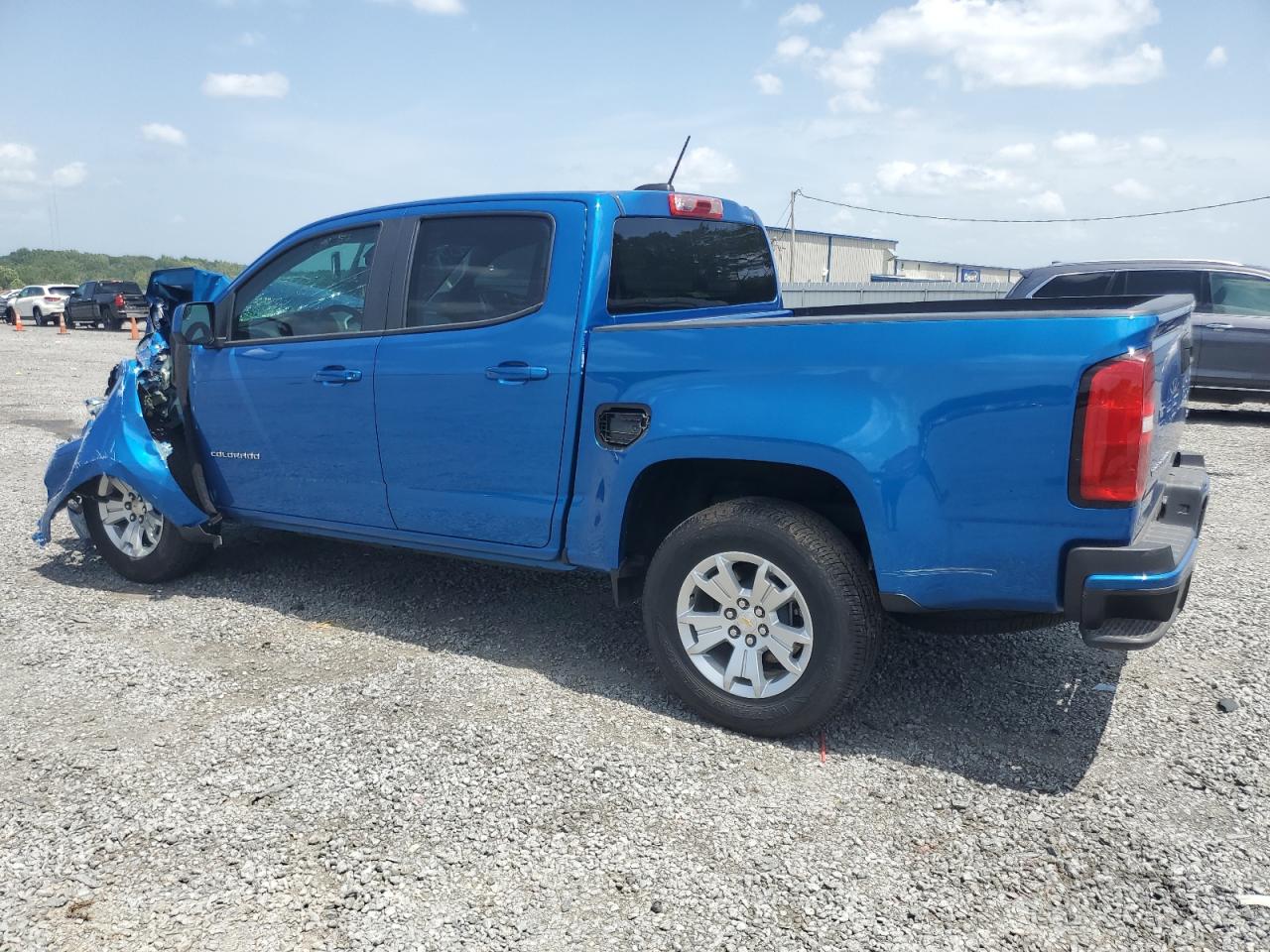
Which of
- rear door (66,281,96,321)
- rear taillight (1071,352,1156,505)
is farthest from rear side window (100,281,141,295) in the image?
rear taillight (1071,352,1156,505)

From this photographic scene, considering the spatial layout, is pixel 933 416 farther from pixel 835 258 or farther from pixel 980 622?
pixel 835 258

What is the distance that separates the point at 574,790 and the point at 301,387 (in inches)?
93.3

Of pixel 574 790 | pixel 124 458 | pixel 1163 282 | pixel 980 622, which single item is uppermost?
pixel 1163 282

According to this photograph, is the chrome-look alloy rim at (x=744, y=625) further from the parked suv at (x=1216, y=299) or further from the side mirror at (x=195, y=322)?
the parked suv at (x=1216, y=299)

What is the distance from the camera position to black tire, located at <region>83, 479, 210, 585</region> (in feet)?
16.3

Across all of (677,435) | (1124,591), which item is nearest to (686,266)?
(677,435)

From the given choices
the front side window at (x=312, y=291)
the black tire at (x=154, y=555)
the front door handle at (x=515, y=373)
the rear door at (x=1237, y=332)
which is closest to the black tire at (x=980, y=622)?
the front door handle at (x=515, y=373)

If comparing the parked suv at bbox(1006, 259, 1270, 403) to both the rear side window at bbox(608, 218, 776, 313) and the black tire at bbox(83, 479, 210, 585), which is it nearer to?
the rear side window at bbox(608, 218, 776, 313)

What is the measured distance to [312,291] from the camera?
454 cm

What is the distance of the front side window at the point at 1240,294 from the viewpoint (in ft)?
34.4

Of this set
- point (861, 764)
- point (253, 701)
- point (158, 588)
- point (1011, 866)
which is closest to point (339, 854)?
point (253, 701)

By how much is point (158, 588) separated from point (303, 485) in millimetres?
1215

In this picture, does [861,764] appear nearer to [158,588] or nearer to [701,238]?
[701,238]

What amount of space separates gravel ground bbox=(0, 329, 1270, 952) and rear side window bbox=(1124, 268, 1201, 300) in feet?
21.1
